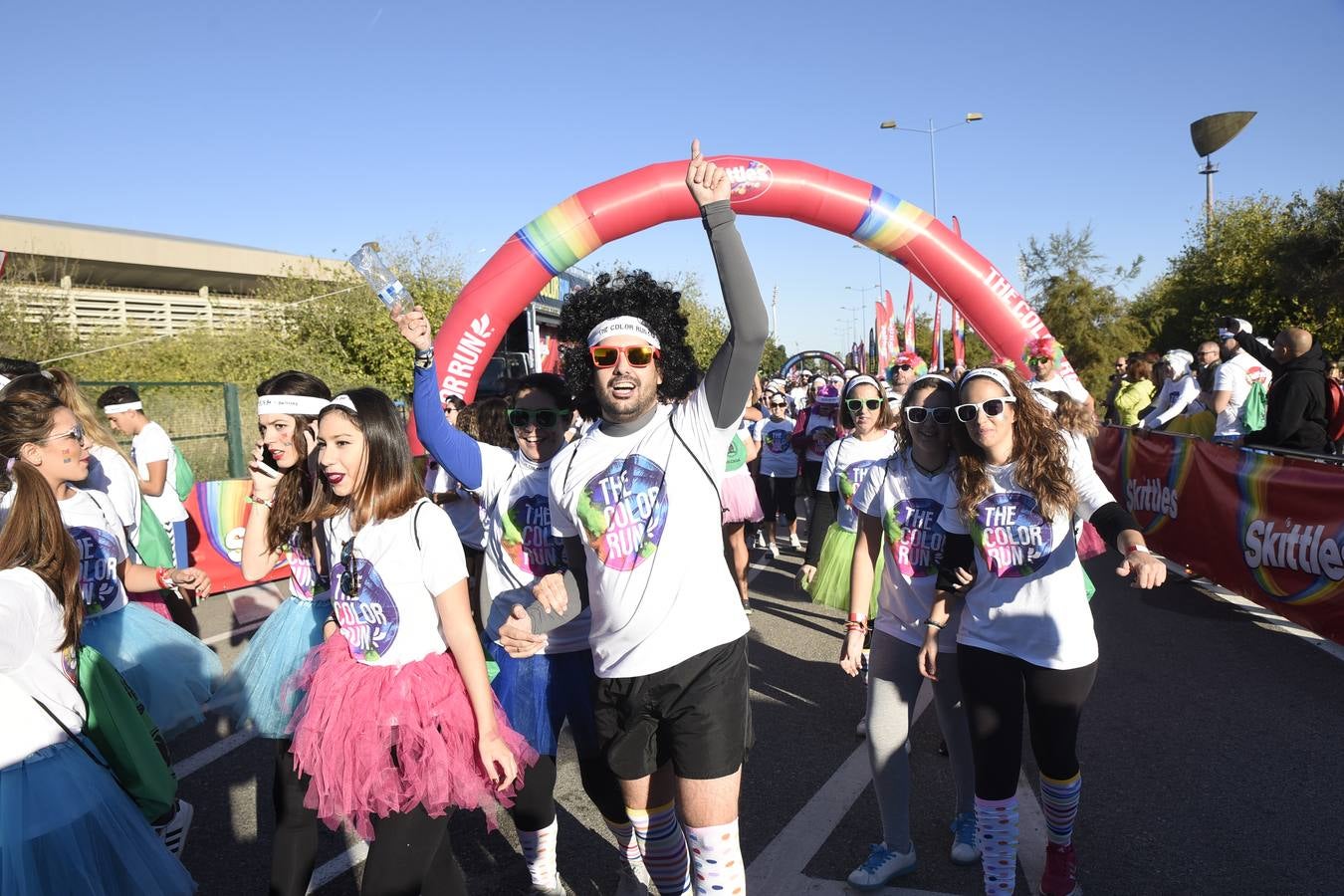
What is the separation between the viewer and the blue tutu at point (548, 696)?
298 centimetres

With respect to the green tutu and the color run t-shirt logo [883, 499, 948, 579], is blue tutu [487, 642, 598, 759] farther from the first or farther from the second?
the green tutu

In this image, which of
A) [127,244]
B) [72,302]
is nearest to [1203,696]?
[72,302]

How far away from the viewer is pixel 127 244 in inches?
1331

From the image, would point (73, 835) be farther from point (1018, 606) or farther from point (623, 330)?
point (1018, 606)

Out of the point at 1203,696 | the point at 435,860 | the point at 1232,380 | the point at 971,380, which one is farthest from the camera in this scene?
the point at 1232,380

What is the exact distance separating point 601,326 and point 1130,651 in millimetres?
4757

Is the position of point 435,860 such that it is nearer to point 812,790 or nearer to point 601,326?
point 601,326

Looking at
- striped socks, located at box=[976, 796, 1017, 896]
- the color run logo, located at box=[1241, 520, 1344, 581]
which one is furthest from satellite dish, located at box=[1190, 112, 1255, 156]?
striped socks, located at box=[976, 796, 1017, 896]

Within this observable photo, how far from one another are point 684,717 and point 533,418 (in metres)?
1.29

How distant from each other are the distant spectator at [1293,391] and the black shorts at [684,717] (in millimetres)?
6283

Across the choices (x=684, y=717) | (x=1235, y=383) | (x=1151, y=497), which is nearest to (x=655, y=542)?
(x=684, y=717)

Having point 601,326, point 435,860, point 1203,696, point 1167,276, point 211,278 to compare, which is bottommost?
point 1203,696

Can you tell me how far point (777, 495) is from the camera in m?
9.24

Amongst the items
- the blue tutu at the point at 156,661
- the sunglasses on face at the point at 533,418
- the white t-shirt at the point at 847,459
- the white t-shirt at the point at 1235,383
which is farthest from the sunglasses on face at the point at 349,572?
the white t-shirt at the point at 1235,383
